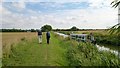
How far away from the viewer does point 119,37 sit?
4.59 m

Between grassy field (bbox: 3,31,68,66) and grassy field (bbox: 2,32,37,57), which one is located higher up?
grassy field (bbox: 2,32,37,57)

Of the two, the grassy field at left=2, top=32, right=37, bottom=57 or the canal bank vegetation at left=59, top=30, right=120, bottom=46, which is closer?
the canal bank vegetation at left=59, top=30, right=120, bottom=46

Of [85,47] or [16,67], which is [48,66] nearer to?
[16,67]

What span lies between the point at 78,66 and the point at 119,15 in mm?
7610

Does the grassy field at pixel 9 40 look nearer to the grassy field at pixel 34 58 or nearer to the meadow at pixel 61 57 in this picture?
the meadow at pixel 61 57

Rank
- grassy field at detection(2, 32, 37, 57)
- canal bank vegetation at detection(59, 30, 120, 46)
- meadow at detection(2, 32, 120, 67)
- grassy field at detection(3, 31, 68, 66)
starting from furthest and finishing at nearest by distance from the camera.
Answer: grassy field at detection(2, 32, 37, 57) < grassy field at detection(3, 31, 68, 66) < meadow at detection(2, 32, 120, 67) < canal bank vegetation at detection(59, 30, 120, 46)

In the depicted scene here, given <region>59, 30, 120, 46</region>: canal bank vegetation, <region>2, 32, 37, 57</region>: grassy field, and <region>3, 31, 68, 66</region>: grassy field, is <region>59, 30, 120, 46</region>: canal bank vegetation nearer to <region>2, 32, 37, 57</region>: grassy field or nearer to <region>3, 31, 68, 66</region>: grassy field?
<region>3, 31, 68, 66</region>: grassy field

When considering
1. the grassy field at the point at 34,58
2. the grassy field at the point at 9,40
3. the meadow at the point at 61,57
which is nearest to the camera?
the meadow at the point at 61,57

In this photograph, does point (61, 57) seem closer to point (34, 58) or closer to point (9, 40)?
point (34, 58)

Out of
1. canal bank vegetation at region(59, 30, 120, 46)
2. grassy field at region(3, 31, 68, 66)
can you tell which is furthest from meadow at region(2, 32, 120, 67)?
canal bank vegetation at region(59, 30, 120, 46)

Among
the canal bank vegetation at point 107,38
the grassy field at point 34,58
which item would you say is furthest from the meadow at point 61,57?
the canal bank vegetation at point 107,38

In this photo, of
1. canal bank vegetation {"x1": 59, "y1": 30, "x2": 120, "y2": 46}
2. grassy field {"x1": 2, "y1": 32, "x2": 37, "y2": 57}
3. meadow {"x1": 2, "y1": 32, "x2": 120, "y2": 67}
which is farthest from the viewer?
grassy field {"x1": 2, "y1": 32, "x2": 37, "y2": 57}

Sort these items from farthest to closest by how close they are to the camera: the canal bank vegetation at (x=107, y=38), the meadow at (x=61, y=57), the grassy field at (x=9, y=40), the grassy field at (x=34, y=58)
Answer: the grassy field at (x=9, y=40)
the grassy field at (x=34, y=58)
the meadow at (x=61, y=57)
the canal bank vegetation at (x=107, y=38)

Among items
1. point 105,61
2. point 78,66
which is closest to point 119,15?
point 105,61
